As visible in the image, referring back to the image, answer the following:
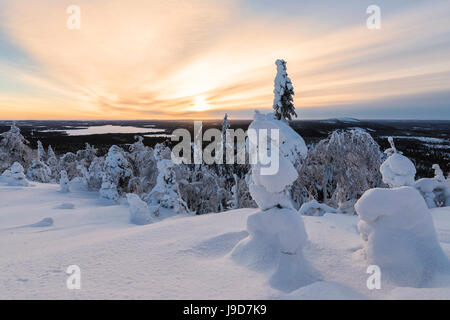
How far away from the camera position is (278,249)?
429cm

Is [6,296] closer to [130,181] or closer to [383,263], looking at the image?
[383,263]

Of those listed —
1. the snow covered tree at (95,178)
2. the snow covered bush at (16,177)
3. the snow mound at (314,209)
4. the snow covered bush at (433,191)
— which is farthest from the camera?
the snow covered tree at (95,178)

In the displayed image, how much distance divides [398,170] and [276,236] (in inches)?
228

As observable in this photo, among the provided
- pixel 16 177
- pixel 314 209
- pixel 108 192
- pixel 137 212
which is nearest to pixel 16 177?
pixel 16 177

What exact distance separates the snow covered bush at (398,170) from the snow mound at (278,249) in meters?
5.43

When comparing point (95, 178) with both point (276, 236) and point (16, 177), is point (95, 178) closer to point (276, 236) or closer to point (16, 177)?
point (16, 177)

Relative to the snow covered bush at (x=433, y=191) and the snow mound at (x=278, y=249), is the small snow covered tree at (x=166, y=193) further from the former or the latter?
the snow covered bush at (x=433, y=191)

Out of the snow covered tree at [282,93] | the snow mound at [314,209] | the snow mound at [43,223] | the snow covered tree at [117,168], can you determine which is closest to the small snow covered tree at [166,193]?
the snow covered tree at [117,168]

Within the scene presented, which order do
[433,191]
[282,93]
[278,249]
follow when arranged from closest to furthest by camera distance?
[278,249], [433,191], [282,93]

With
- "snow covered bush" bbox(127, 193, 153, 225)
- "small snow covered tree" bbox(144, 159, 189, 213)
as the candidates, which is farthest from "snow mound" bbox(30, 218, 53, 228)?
"small snow covered tree" bbox(144, 159, 189, 213)

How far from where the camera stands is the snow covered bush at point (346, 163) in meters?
13.1

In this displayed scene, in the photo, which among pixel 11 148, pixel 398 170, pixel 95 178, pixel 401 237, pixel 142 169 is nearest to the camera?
pixel 401 237

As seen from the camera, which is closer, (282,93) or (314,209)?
(314,209)
